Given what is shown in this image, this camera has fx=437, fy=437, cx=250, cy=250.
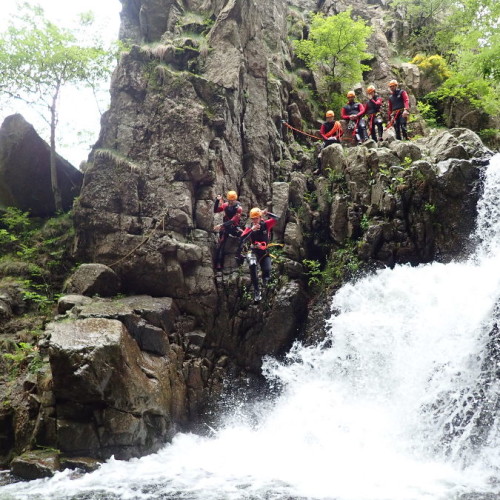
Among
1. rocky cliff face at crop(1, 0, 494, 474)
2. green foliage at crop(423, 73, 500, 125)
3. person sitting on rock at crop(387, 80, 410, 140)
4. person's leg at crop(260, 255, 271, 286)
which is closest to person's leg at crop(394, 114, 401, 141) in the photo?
person sitting on rock at crop(387, 80, 410, 140)

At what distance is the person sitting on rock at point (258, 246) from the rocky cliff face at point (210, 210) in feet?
1.98

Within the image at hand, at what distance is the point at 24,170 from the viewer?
1666 centimetres

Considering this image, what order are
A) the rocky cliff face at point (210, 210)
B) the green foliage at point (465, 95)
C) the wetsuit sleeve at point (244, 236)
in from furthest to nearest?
the green foliage at point (465, 95) → the wetsuit sleeve at point (244, 236) → the rocky cliff face at point (210, 210)

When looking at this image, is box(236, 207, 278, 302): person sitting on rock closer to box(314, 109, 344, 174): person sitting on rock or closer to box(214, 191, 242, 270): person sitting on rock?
box(214, 191, 242, 270): person sitting on rock

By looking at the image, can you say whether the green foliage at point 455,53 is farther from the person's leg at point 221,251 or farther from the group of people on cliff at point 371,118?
the person's leg at point 221,251

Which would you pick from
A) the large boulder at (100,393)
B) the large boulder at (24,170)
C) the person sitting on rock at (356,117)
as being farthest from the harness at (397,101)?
the large boulder at (24,170)

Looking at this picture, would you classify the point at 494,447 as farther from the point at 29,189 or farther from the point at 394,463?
the point at 29,189

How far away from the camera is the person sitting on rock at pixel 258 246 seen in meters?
12.9

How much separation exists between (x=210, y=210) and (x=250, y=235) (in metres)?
1.78

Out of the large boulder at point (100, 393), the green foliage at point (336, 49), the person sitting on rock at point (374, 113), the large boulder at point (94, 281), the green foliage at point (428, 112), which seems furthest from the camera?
the green foliage at point (428, 112)

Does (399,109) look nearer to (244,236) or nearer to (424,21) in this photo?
(244,236)

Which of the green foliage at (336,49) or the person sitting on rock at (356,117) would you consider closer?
the person sitting on rock at (356,117)

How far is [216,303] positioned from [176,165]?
4.70 m

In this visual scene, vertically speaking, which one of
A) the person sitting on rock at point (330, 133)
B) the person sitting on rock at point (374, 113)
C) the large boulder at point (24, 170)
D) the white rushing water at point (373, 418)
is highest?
the person sitting on rock at point (374, 113)
